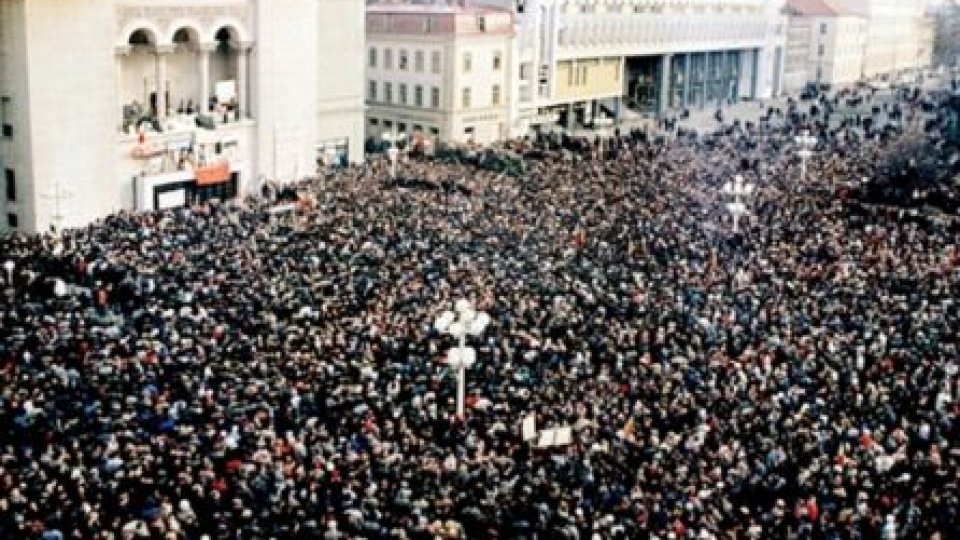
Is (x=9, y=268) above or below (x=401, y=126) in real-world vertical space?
above

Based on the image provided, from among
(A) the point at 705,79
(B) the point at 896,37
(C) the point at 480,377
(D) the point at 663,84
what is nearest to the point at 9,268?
(C) the point at 480,377

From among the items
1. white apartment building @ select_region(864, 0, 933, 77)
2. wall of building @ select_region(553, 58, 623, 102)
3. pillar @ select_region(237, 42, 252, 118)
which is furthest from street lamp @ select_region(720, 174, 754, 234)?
white apartment building @ select_region(864, 0, 933, 77)

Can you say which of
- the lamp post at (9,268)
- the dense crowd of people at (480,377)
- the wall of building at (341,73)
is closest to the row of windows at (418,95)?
the wall of building at (341,73)

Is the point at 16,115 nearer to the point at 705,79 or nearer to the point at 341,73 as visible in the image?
the point at 341,73

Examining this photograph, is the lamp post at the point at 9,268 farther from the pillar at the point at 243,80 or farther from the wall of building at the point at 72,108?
the pillar at the point at 243,80

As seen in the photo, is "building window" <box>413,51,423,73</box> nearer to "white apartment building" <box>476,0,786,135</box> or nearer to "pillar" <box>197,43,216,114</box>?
"white apartment building" <box>476,0,786,135</box>

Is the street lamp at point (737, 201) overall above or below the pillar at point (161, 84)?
below
